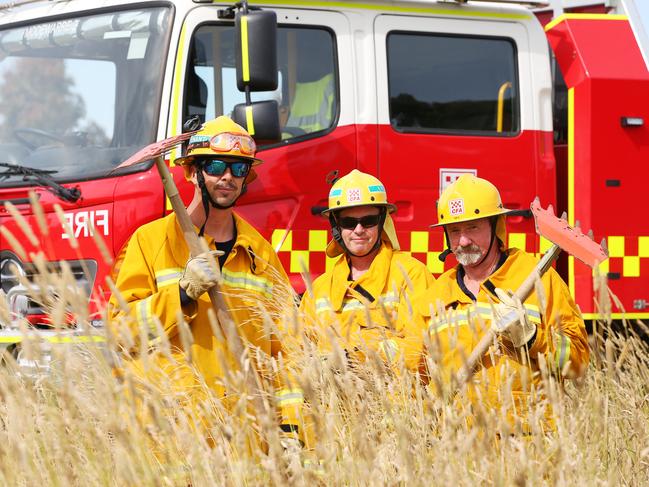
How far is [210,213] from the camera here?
3504mm

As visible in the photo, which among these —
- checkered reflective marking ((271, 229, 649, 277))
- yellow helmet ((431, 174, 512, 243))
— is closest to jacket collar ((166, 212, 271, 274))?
yellow helmet ((431, 174, 512, 243))

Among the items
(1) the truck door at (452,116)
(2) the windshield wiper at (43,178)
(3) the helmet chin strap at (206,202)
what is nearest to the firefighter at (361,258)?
(3) the helmet chin strap at (206,202)

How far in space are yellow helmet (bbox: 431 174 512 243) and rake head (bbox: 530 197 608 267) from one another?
30 cm

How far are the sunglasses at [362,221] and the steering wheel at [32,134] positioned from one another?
1.89m

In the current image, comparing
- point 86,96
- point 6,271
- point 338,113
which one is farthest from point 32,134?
point 338,113

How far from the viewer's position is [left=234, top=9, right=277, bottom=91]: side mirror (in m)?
4.55

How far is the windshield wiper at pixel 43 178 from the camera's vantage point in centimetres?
473

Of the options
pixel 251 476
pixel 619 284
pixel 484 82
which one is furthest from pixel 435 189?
pixel 251 476

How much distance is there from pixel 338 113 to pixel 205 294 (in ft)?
6.85

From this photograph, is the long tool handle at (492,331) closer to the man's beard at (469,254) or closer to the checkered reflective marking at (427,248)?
the man's beard at (469,254)

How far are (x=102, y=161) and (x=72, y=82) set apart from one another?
21.1 inches

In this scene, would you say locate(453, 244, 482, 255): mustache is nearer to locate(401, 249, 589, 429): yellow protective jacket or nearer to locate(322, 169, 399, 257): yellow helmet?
locate(401, 249, 589, 429): yellow protective jacket

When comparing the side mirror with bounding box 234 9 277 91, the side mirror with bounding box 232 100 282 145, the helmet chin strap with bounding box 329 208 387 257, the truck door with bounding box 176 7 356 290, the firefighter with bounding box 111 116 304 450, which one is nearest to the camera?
the firefighter with bounding box 111 116 304 450

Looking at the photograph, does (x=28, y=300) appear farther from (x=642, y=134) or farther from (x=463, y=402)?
(x=642, y=134)
